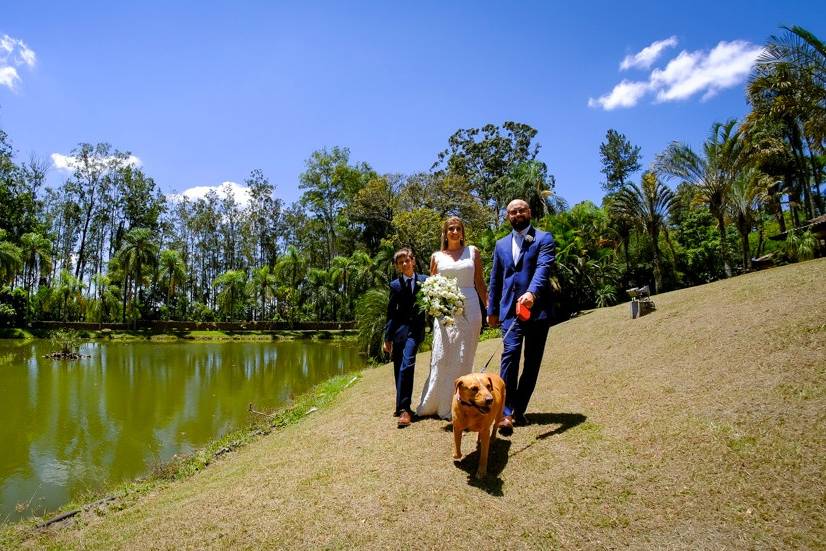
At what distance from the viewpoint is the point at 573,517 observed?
10.3 ft

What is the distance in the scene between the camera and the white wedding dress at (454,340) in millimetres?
5152

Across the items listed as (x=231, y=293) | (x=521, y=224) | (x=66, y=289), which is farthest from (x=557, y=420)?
(x=66, y=289)

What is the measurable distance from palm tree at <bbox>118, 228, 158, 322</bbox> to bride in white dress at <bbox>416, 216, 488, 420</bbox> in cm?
4414

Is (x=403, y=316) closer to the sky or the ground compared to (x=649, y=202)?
closer to the ground

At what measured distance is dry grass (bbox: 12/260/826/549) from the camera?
→ 3.02 m

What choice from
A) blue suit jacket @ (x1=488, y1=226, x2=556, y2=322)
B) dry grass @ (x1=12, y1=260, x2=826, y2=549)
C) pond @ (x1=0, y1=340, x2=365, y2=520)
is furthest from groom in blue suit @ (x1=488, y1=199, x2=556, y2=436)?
pond @ (x1=0, y1=340, x2=365, y2=520)

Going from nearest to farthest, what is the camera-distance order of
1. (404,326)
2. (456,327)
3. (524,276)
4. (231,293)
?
1. (524,276)
2. (456,327)
3. (404,326)
4. (231,293)

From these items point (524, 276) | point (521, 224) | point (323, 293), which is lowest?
point (524, 276)

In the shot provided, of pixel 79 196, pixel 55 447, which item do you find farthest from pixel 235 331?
pixel 55 447

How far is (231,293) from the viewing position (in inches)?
1795

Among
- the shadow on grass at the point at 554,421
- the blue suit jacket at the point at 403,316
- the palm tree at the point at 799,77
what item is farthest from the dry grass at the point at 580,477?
the palm tree at the point at 799,77

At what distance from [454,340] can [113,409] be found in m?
10.6

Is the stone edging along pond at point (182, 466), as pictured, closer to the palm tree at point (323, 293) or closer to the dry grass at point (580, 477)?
the dry grass at point (580, 477)

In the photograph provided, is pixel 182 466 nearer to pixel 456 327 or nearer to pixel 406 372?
pixel 406 372
